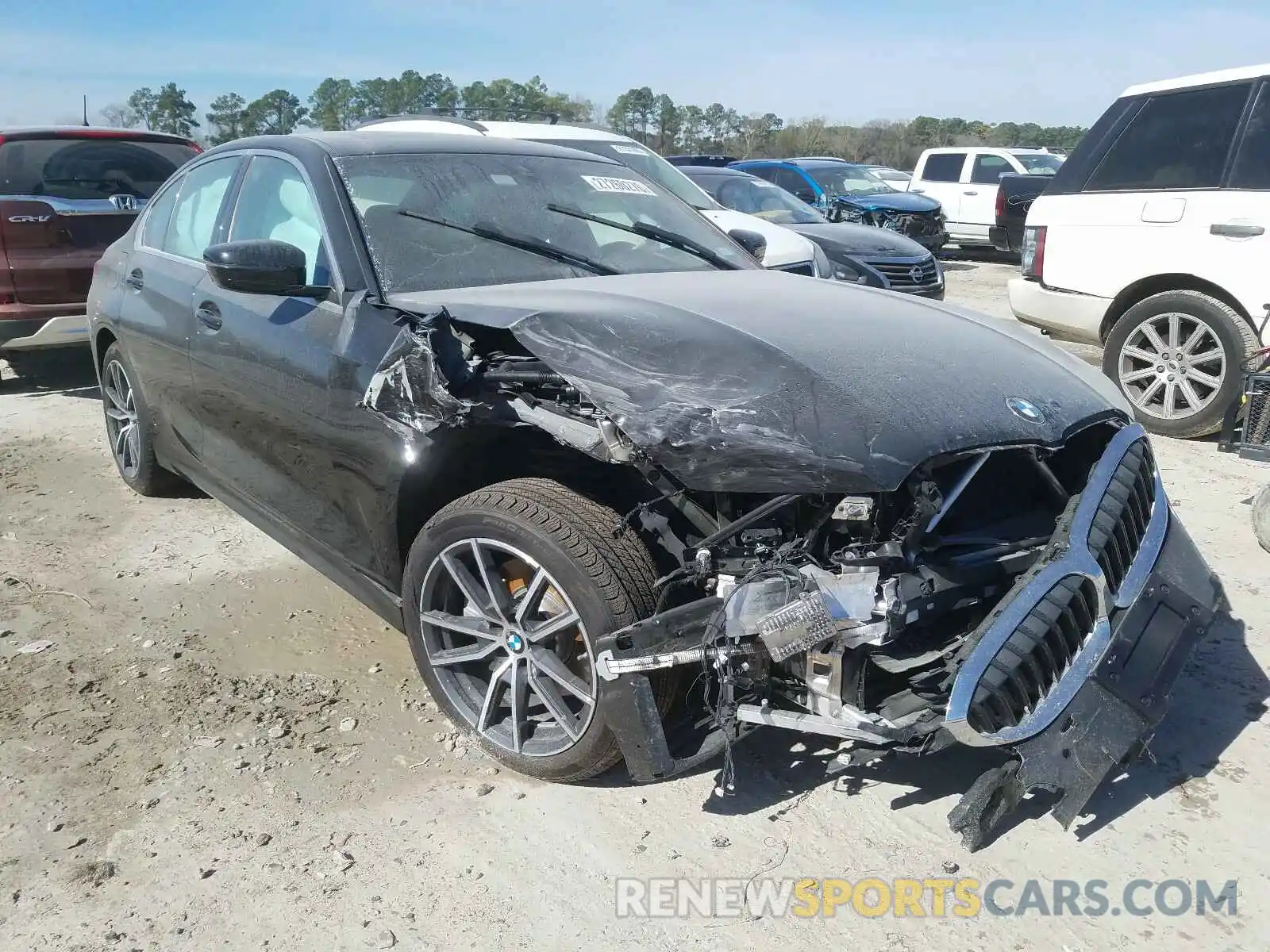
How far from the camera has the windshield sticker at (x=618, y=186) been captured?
4.08 m

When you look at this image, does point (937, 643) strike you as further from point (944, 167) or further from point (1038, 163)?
point (1038, 163)

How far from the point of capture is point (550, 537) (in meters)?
2.66

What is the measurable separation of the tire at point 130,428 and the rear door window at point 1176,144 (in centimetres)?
566

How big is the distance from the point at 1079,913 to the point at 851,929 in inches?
21.0

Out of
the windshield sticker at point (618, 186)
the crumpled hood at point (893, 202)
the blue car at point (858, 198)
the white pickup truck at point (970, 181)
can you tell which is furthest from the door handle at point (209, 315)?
the white pickup truck at point (970, 181)

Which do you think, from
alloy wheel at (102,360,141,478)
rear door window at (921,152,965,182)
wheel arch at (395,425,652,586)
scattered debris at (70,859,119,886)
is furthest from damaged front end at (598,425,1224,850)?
rear door window at (921,152,965,182)

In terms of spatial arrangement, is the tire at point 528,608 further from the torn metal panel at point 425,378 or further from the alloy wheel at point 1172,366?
the alloy wheel at point 1172,366

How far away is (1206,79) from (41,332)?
7.71m

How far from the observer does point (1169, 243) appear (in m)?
6.09

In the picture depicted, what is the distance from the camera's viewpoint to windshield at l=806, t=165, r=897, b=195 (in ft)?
53.8

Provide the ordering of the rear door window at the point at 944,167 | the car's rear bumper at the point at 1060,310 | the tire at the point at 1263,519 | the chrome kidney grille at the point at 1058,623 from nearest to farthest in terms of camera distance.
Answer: the chrome kidney grille at the point at 1058,623 → the tire at the point at 1263,519 → the car's rear bumper at the point at 1060,310 → the rear door window at the point at 944,167

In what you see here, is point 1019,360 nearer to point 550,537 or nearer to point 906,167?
point 550,537

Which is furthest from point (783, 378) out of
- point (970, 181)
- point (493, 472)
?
point (970, 181)

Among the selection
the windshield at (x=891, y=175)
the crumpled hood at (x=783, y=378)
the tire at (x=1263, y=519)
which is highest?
the windshield at (x=891, y=175)
